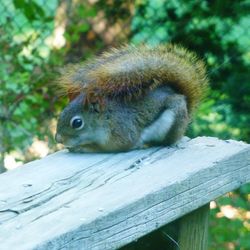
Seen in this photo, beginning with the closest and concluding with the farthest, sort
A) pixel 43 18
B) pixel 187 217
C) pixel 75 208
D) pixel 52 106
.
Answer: pixel 75 208 < pixel 187 217 < pixel 43 18 < pixel 52 106

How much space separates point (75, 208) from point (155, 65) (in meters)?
0.76

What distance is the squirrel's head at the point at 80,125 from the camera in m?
2.27

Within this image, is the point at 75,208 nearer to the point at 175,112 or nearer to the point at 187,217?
the point at 187,217

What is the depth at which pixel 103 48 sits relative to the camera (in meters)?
4.48

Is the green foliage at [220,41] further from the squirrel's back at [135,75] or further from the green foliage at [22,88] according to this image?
A: the squirrel's back at [135,75]

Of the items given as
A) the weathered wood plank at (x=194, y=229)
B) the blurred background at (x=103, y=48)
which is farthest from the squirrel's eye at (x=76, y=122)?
the blurred background at (x=103, y=48)

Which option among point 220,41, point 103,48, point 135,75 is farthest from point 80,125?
point 103,48

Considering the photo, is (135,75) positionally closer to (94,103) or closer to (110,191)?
(94,103)

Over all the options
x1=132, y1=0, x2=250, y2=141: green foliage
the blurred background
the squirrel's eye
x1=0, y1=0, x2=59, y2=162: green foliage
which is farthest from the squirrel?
x1=132, y1=0, x2=250, y2=141: green foliage

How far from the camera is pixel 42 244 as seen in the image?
135 centimetres

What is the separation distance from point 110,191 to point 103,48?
9.48 feet

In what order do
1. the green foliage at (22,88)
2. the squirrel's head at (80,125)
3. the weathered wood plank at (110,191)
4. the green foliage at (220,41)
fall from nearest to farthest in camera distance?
the weathered wood plank at (110,191) → the squirrel's head at (80,125) → the green foliage at (22,88) → the green foliage at (220,41)

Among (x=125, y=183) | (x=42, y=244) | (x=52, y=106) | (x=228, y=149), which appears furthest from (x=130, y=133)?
(x=52, y=106)

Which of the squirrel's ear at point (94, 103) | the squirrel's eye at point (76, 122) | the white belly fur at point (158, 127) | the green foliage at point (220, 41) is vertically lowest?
the green foliage at point (220, 41)
